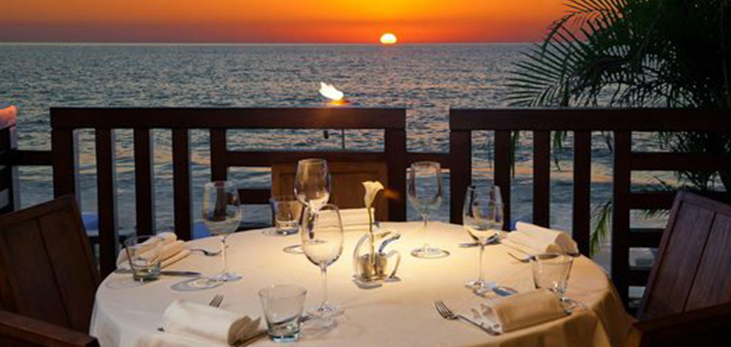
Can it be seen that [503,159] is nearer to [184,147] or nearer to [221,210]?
[184,147]

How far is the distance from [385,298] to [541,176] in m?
1.59

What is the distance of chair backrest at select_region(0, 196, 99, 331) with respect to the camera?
6.60 ft

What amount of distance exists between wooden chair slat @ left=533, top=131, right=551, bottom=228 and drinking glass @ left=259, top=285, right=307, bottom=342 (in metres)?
1.84

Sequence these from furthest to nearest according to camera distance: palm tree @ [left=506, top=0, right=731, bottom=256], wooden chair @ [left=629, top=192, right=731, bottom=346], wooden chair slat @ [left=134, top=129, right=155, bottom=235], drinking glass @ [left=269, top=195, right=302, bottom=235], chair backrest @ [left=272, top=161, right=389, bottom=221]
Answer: palm tree @ [left=506, top=0, right=731, bottom=256] → wooden chair slat @ [left=134, top=129, right=155, bottom=235] → chair backrest @ [left=272, top=161, right=389, bottom=221] → drinking glass @ [left=269, top=195, right=302, bottom=235] → wooden chair @ [left=629, top=192, right=731, bottom=346]

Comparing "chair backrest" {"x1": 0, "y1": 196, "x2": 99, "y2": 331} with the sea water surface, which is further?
the sea water surface

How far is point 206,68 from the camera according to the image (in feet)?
93.0

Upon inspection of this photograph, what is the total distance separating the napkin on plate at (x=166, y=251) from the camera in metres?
1.99

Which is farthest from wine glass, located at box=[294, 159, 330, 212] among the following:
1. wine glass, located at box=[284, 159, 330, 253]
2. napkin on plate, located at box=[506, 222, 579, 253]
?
napkin on plate, located at box=[506, 222, 579, 253]

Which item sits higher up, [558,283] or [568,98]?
[568,98]

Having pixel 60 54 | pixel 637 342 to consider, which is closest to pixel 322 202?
pixel 637 342

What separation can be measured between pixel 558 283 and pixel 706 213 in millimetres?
635

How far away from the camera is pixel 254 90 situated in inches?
917

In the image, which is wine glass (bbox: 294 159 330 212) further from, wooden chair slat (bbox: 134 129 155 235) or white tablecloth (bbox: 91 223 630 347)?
wooden chair slat (bbox: 134 129 155 235)

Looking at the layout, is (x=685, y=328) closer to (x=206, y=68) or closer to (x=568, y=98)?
(x=568, y=98)
